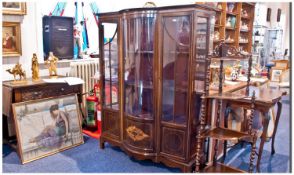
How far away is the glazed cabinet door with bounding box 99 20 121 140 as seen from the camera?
254cm

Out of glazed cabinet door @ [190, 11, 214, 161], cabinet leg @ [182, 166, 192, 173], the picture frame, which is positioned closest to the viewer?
glazed cabinet door @ [190, 11, 214, 161]

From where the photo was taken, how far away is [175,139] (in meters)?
2.26

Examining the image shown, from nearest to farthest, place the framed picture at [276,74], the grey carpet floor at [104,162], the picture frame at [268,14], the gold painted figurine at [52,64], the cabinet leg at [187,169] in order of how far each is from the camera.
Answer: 1. the cabinet leg at [187,169]
2. the grey carpet floor at [104,162]
3. the gold painted figurine at [52,64]
4. the framed picture at [276,74]
5. the picture frame at [268,14]

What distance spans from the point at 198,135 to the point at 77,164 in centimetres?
119

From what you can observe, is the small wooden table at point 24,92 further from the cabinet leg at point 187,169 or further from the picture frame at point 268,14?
the picture frame at point 268,14

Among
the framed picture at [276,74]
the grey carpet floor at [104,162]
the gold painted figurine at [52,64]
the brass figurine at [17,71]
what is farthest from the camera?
the framed picture at [276,74]

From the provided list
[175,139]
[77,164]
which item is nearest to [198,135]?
[175,139]

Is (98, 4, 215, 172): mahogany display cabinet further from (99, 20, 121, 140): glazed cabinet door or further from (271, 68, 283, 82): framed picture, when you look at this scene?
(271, 68, 283, 82): framed picture

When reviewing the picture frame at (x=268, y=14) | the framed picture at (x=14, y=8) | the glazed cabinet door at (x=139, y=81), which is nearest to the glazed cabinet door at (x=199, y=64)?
the glazed cabinet door at (x=139, y=81)

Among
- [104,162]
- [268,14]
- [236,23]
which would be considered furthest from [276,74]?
[104,162]

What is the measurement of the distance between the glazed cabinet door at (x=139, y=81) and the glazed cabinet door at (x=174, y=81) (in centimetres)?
11

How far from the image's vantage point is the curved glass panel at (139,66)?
2.23 m

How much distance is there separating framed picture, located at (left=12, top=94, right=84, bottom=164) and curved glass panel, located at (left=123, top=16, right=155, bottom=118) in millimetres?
776

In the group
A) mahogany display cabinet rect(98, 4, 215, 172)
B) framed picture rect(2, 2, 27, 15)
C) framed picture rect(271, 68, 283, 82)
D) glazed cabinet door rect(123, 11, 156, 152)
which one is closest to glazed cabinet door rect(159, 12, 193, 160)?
mahogany display cabinet rect(98, 4, 215, 172)
